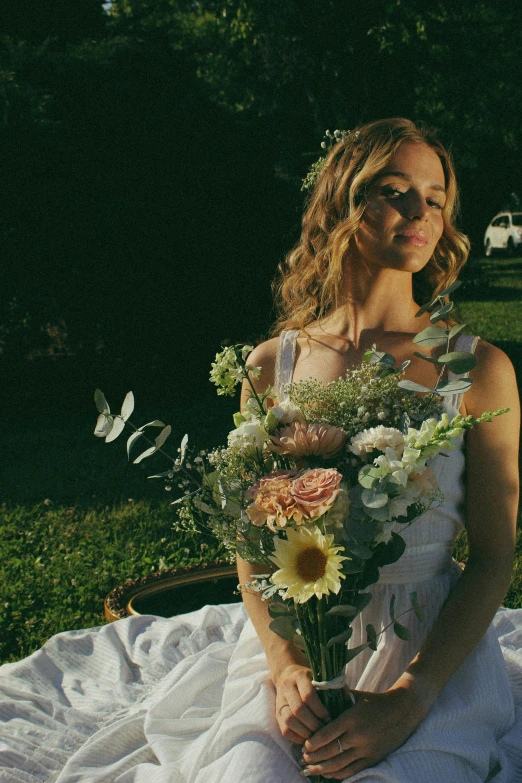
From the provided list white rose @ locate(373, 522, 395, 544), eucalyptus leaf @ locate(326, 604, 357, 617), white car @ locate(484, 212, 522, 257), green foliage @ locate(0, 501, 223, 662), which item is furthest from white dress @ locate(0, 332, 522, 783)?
white car @ locate(484, 212, 522, 257)

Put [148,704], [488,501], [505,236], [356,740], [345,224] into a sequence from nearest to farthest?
[356,740], [488,501], [345,224], [148,704], [505,236]

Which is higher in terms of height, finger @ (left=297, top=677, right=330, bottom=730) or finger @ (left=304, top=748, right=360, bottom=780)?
finger @ (left=297, top=677, right=330, bottom=730)

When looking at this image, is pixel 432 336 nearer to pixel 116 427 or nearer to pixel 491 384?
pixel 491 384

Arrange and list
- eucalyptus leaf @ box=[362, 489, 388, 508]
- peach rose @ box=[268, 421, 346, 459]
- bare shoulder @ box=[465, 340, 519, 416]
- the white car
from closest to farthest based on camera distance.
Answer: eucalyptus leaf @ box=[362, 489, 388, 508] → peach rose @ box=[268, 421, 346, 459] → bare shoulder @ box=[465, 340, 519, 416] → the white car

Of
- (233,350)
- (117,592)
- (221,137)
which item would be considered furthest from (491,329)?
(233,350)

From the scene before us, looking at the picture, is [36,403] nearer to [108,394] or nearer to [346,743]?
[108,394]

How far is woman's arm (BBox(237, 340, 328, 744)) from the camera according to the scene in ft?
6.32

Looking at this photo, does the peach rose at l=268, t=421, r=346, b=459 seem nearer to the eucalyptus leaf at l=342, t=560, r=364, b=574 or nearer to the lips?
the eucalyptus leaf at l=342, t=560, r=364, b=574

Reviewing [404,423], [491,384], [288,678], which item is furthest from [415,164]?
[288,678]

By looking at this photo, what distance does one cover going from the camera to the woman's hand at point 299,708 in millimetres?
1918

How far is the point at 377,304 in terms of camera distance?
257cm

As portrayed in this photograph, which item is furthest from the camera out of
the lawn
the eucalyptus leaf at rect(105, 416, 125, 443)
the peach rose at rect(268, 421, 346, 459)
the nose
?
the lawn

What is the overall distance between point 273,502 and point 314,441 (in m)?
0.16

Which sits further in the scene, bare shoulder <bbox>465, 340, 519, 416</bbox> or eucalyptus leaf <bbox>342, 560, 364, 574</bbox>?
bare shoulder <bbox>465, 340, 519, 416</bbox>
